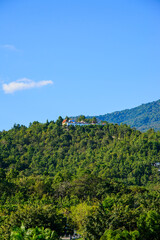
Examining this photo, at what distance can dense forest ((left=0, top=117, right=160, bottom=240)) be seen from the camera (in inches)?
1492

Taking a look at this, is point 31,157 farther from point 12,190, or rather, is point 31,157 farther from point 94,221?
point 94,221

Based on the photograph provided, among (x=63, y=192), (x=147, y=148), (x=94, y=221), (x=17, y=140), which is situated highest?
(x=17, y=140)

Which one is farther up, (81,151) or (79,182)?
(81,151)

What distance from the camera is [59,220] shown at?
4116 centimetres

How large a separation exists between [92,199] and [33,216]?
23451 mm

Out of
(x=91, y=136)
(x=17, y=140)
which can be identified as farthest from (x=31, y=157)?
(x=91, y=136)

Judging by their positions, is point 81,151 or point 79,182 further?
point 81,151

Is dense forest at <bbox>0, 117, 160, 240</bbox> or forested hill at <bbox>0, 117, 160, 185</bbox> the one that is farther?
forested hill at <bbox>0, 117, 160, 185</bbox>

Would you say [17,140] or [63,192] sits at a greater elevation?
[17,140]

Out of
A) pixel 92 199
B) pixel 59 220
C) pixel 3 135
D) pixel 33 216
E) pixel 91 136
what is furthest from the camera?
pixel 3 135

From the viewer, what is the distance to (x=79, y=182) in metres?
64.4

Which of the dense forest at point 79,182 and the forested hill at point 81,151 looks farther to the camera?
the forested hill at point 81,151

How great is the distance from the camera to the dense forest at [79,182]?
3791 cm

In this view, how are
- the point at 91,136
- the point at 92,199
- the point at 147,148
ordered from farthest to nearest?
1. the point at 91,136
2. the point at 147,148
3. the point at 92,199
